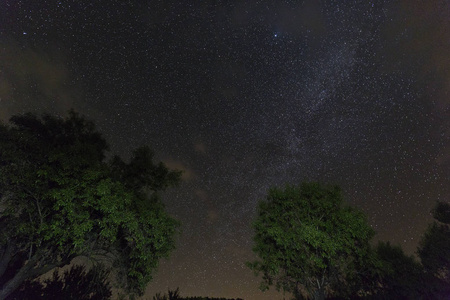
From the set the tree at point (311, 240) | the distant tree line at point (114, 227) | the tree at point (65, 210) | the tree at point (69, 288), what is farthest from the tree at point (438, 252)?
the tree at point (69, 288)

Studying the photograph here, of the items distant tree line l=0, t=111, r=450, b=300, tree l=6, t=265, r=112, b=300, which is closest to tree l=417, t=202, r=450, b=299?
distant tree line l=0, t=111, r=450, b=300

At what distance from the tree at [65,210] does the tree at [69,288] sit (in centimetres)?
356

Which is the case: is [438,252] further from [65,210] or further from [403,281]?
[65,210]

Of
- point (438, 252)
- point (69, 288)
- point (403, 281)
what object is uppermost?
point (438, 252)

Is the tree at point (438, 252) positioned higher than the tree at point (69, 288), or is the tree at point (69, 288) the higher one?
the tree at point (438, 252)

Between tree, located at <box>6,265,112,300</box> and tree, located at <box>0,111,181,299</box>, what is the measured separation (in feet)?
11.7

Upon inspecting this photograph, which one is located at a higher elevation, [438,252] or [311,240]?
[438,252]

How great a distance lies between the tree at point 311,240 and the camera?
20.9 meters

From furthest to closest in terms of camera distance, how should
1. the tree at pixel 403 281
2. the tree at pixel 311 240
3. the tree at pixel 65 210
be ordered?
the tree at pixel 403 281
the tree at pixel 311 240
the tree at pixel 65 210

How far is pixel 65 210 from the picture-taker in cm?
1411

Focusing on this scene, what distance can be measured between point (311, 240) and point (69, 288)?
27606 millimetres

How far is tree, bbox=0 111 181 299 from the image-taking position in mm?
13766

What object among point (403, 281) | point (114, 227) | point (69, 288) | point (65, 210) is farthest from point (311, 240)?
point (69, 288)

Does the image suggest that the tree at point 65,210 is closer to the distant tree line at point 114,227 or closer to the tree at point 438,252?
the distant tree line at point 114,227
